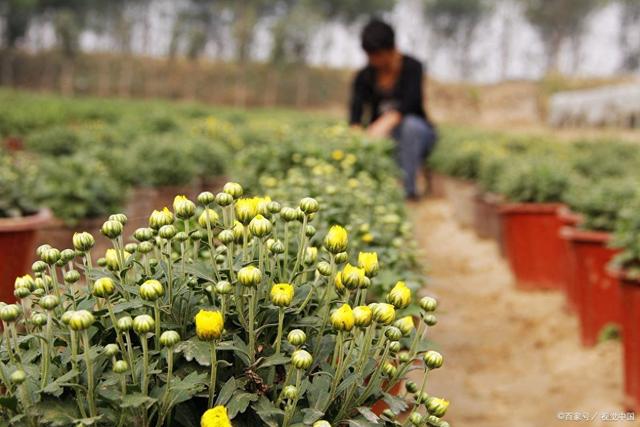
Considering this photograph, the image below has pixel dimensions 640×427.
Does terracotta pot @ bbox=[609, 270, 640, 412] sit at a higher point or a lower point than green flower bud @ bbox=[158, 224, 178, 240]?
lower

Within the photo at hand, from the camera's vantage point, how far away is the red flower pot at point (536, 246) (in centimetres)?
506

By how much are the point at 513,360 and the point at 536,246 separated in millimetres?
1583

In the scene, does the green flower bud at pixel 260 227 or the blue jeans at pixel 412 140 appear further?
the blue jeans at pixel 412 140

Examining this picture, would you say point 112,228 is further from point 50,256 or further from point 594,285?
point 594,285

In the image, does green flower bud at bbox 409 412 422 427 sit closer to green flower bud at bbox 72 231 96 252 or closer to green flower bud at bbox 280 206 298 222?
green flower bud at bbox 280 206 298 222

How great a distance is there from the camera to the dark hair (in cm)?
569

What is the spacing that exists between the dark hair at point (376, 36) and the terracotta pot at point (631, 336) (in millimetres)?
3343

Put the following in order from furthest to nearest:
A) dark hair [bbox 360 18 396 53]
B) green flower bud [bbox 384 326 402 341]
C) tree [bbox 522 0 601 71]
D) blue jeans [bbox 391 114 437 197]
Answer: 1. tree [bbox 522 0 601 71]
2. blue jeans [bbox 391 114 437 197]
3. dark hair [bbox 360 18 396 53]
4. green flower bud [bbox 384 326 402 341]

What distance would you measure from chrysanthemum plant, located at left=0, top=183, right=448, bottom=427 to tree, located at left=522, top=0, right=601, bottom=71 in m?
49.4

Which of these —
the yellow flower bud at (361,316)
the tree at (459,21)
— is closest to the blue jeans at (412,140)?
A: the yellow flower bud at (361,316)

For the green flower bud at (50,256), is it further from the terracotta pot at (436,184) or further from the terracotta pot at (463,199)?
the terracotta pot at (436,184)

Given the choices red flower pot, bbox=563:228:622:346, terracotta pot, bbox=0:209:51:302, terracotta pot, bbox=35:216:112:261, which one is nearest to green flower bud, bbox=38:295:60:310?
terracotta pot, bbox=0:209:51:302

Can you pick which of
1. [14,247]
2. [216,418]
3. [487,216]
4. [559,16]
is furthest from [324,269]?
[559,16]

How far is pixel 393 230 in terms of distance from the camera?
2.60m
